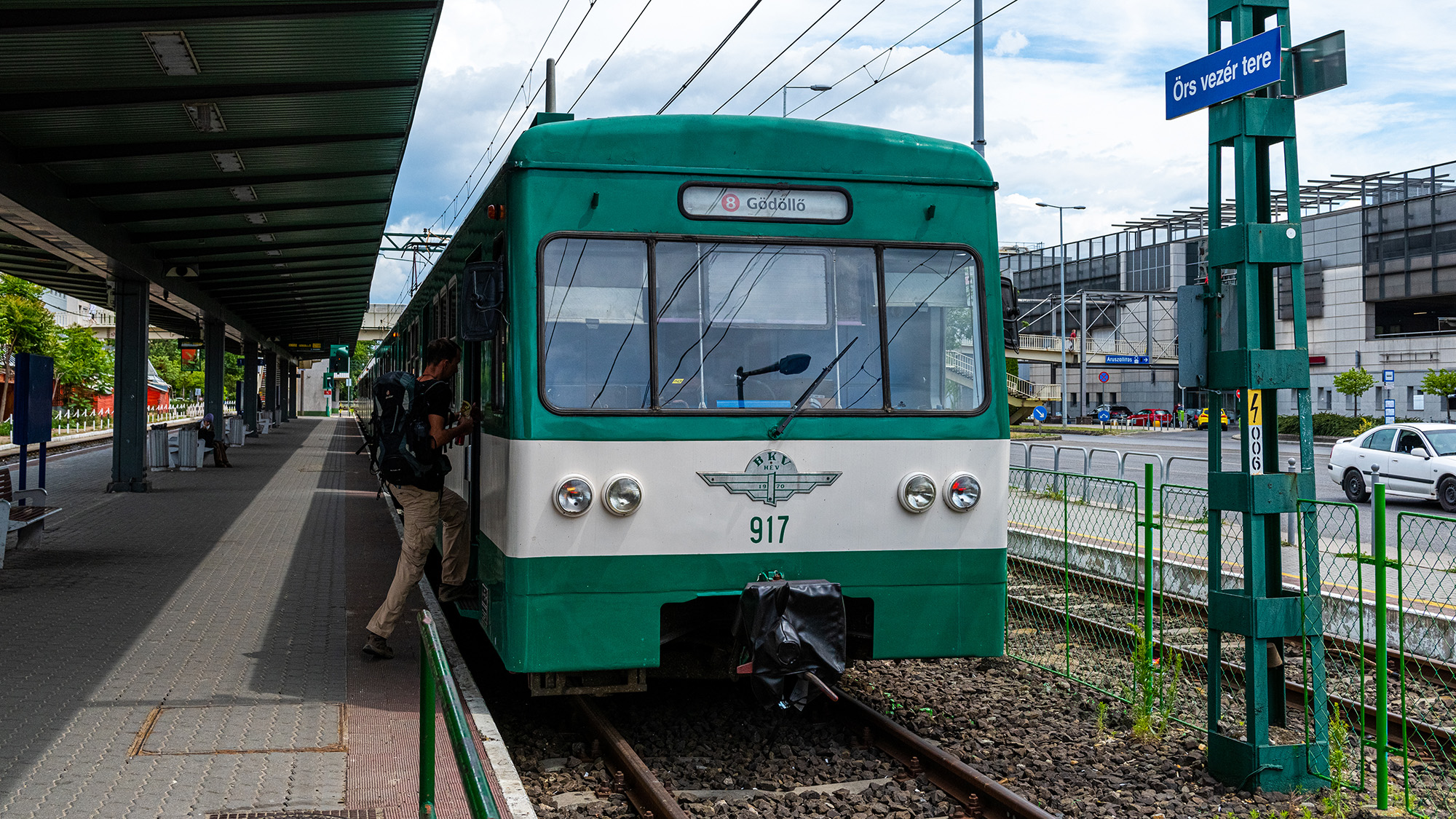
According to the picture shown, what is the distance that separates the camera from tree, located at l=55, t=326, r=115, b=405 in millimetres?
51844

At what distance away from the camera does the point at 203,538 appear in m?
14.2

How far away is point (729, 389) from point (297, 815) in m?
2.63

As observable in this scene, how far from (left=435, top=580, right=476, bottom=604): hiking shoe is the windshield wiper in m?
2.34

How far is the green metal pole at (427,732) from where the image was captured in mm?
3596

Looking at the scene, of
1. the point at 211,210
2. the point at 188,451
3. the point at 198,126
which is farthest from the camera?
the point at 188,451

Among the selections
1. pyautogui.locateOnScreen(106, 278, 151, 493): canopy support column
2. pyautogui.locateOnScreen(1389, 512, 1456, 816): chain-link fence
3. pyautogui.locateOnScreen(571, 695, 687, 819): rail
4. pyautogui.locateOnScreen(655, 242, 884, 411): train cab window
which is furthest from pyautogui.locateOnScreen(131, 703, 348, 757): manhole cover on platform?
pyautogui.locateOnScreen(106, 278, 151, 493): canopy support column

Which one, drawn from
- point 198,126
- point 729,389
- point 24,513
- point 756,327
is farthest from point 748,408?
point 24,513

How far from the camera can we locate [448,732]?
3.07 meters

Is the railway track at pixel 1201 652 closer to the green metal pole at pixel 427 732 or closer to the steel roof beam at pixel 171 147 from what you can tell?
the green metal pole at pixel 427 732

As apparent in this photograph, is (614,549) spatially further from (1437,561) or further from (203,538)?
(203,538)

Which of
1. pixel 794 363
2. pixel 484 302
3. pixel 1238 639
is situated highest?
pixel 484 302

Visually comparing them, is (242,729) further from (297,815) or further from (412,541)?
(412,541)

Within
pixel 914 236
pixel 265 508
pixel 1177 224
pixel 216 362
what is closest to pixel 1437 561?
pixel 914 236

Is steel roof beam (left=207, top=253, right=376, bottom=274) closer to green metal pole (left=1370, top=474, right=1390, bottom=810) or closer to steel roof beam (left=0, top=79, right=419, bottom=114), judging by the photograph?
steel roof beam (left=0, top=79, right=419, bottom=114)
